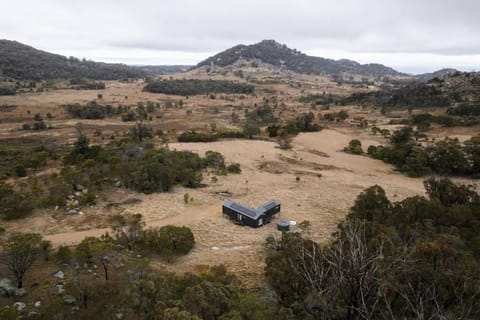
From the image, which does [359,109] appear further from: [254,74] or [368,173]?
[254,74]

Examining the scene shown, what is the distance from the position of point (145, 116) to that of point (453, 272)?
51.7 meters

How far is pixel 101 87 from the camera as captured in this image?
92.9 m

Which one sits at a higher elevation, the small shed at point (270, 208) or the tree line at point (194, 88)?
the tree line at point (194, 88)

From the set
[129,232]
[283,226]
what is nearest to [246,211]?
[283,226]

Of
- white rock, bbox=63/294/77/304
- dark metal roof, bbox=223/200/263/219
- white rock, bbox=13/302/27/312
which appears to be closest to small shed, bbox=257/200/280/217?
dark metal roof, bbox=223/200/263/219

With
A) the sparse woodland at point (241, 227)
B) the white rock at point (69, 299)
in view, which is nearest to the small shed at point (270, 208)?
the sparse woodland at point (241, 227)

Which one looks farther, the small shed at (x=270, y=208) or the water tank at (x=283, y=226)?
the small shed at (x=270, y=208)

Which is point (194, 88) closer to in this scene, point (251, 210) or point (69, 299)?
point (251, 210)

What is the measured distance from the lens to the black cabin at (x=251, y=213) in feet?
56.5

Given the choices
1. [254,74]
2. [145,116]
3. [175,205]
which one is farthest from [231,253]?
[254,74]

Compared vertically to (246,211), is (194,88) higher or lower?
higher

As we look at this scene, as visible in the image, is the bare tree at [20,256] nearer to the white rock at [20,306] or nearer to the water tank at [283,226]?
the white rock at [20,306]

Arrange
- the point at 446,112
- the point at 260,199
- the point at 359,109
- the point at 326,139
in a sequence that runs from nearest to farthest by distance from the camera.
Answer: the point at 260,199
the point at 326,139
the point at 446,112
the point at 359,109

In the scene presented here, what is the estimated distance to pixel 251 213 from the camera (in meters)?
17.3
